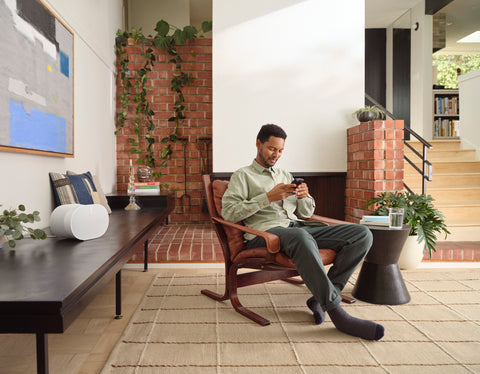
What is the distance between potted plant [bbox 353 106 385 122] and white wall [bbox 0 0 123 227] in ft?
8.77

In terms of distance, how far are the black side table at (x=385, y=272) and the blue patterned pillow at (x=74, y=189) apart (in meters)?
2.08

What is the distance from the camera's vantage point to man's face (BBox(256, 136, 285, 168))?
2283 mm

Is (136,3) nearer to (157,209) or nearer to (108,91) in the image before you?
(108,91)

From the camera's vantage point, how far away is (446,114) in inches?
283

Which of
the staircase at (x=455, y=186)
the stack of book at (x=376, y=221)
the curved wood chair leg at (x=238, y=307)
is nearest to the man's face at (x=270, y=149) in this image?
the curved wood chair leg at (x=238, y=307)

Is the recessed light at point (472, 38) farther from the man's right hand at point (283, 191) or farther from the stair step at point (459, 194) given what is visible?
the man's right hand at point (283, 191)

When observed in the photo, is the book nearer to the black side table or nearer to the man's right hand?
the man's right hand

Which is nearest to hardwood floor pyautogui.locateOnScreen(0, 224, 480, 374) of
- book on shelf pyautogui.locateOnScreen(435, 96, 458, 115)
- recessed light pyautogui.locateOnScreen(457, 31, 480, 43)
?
book on shelf pyautogui.locateOnScreen(435, 96, 458, 115)

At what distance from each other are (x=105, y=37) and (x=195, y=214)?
2285 mm

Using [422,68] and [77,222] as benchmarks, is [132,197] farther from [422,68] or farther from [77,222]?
[422,68]

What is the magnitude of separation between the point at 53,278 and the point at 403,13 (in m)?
7.43

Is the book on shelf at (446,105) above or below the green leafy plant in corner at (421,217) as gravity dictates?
above

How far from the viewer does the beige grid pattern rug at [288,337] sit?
162 cm

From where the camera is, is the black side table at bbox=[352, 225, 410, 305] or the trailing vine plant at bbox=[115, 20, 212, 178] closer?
the black side table at bbox=[352, 225, 410, 305]
